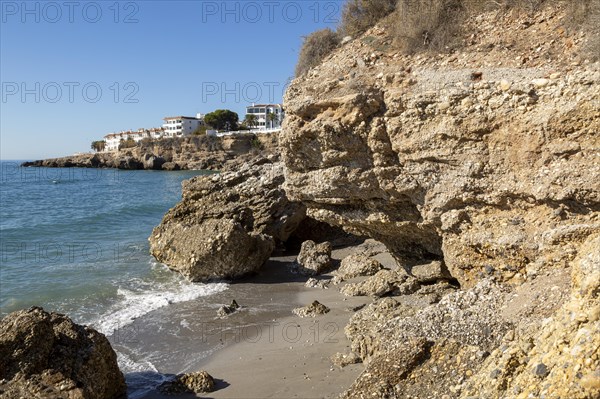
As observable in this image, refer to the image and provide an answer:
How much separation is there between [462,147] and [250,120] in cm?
10218

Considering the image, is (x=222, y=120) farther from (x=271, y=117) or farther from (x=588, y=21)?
(x=588, y=21)

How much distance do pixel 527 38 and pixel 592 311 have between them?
615 centimetres

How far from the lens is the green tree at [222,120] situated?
105 meters

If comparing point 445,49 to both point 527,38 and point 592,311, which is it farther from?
point 592,311

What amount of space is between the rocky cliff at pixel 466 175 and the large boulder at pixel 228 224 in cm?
604

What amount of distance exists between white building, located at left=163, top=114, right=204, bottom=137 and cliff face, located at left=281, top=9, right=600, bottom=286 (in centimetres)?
11592

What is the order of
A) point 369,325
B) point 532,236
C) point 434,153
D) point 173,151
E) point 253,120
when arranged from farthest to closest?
point 253,120, point 173,151, point 369,325, point 434,153, point 532,236

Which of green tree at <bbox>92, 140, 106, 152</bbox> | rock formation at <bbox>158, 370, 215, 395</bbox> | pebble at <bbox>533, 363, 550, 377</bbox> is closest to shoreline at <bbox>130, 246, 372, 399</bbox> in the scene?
rock formation at <bbox>158, 370, 215, 395</bbox>

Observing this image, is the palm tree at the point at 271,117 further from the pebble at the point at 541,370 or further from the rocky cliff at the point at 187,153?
the pebble at the point at 541,370

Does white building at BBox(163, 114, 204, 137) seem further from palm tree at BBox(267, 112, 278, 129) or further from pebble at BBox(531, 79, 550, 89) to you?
pebble at BBox(531, 79, 550, 89)

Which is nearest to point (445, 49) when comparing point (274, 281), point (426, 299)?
point (426, 299)

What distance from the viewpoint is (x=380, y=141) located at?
8625 mm

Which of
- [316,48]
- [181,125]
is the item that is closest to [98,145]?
[181,125]

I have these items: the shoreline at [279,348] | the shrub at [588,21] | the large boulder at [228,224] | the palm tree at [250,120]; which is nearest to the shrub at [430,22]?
the shrub at [588,21]
